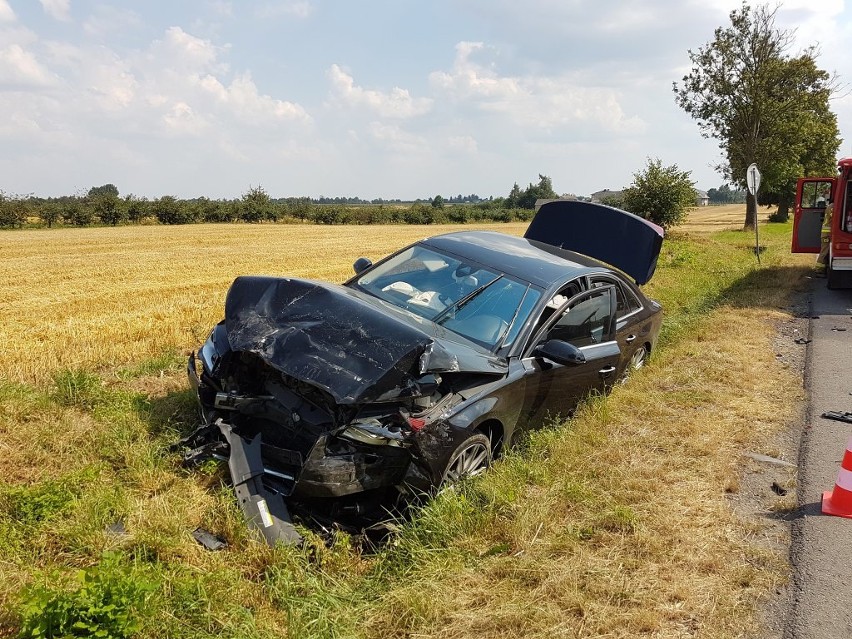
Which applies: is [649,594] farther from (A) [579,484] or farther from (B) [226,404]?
(B) [226,404]

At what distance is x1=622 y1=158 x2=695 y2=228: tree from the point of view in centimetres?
2809

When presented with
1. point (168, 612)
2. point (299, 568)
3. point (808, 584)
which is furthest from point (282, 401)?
point (808, 584)

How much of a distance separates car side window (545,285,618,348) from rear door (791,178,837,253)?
12.0 m

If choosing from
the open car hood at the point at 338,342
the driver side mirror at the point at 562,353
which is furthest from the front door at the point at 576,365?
the open car hood at the point at 338,342

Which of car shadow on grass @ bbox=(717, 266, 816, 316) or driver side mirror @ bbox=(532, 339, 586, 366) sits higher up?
driver side mirror @ bbox=(532, 339, 586, 366)

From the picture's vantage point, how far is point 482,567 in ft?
10.5

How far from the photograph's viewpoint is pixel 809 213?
1516 cm

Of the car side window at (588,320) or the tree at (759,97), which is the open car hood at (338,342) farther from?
the tree at (759,97)

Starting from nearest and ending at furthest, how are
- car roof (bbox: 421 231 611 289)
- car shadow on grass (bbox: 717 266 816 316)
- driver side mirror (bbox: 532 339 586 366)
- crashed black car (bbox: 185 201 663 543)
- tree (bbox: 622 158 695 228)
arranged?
crashed black car (bbox: 185 201 663 543) → driver side mirror (bbox: 532 339 586 366) → car roof (bbox: 421 231 611 289) → car shadow on grass (bbox: 717 266 816 316) → tree (bbox: 622 158 695 228)

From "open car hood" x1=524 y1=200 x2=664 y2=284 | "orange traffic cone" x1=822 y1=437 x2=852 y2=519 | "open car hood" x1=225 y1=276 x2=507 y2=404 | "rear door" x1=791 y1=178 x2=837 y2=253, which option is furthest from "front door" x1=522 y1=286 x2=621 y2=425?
"rear door" x1=791 y1=178 x2=837 y2=253

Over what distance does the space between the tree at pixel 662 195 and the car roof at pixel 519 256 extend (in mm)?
24075

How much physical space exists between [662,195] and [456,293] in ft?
85.3

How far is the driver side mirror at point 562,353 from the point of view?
14.7ft

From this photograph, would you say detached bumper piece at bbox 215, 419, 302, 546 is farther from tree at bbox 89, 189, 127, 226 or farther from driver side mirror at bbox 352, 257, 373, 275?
tree at bbox 89, 189, 127, 226
